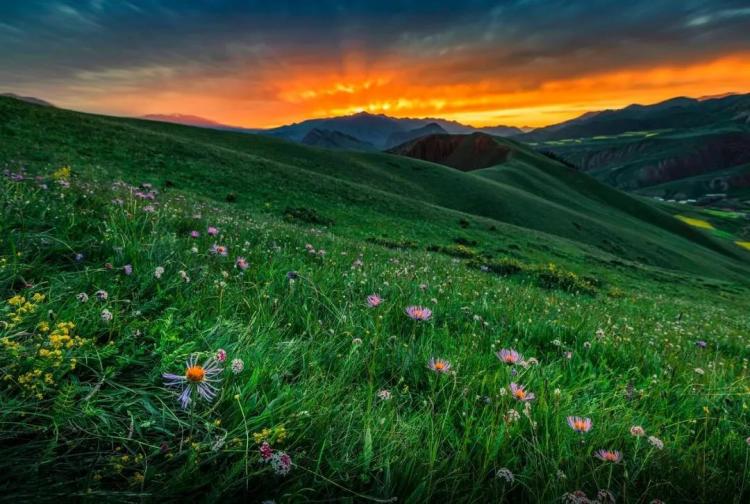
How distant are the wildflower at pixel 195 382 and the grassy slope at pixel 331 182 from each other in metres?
19.4

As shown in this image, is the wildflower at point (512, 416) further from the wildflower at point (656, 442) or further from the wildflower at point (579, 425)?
the wildflower at point (656, 442)

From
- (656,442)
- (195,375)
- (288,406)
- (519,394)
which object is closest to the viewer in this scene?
(195,375)

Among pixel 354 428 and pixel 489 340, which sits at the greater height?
pixel 354 428

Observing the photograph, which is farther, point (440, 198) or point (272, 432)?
point (440, 198)

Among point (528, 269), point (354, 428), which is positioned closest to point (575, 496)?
point (354, 428)

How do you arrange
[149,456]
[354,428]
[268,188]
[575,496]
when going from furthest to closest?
[268,188] < [354,428] < [575,496] < [149,456]

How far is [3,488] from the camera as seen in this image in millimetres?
1203

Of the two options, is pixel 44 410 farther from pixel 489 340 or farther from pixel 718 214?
pixel 718 214

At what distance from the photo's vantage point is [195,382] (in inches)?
65.6

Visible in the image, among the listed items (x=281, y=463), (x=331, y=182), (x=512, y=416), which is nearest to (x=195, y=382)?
(x=281, y=463)

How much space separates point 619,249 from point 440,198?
943 inches

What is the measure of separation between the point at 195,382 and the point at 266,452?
0.45 meters

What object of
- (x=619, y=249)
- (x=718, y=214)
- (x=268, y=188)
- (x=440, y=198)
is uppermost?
(x=268, y=188)

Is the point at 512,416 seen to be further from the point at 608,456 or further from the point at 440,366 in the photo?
the point at 440,366
